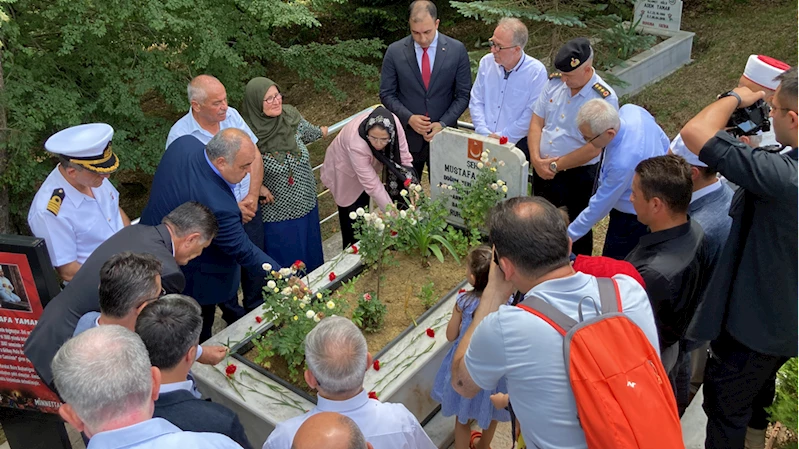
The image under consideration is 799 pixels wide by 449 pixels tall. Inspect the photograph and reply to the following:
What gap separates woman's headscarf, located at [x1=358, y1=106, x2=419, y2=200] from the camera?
4707 millimetres

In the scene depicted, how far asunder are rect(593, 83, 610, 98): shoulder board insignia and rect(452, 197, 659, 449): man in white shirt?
261cm

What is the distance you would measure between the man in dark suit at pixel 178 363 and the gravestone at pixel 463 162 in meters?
2.51

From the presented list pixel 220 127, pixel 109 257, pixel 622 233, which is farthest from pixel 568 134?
pixel 109 257

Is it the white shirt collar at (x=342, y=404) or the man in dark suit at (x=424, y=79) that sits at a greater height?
the man in dark suit at (x=424, y=79)

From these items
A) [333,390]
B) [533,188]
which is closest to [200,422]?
[333,390]

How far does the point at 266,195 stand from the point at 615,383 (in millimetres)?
3305

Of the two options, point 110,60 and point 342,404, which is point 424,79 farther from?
point 342,404

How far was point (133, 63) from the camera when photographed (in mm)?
6086

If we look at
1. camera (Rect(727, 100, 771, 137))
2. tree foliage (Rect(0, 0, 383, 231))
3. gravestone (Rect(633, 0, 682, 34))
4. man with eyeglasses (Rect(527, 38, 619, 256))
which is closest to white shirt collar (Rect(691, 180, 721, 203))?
camera (Rect(727, 100, 771, 137))

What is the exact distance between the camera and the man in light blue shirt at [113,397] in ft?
6.66

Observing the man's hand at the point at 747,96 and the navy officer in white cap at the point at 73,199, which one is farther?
the navy officer in white cap at the point at 73,199

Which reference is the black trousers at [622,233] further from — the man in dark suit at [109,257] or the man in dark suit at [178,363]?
the man in dark suit at [178,363]

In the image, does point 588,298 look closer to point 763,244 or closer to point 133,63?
point 763,244

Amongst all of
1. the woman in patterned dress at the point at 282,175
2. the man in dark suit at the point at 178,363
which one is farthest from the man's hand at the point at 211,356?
the woman in patterned dress at the point at 282,175
